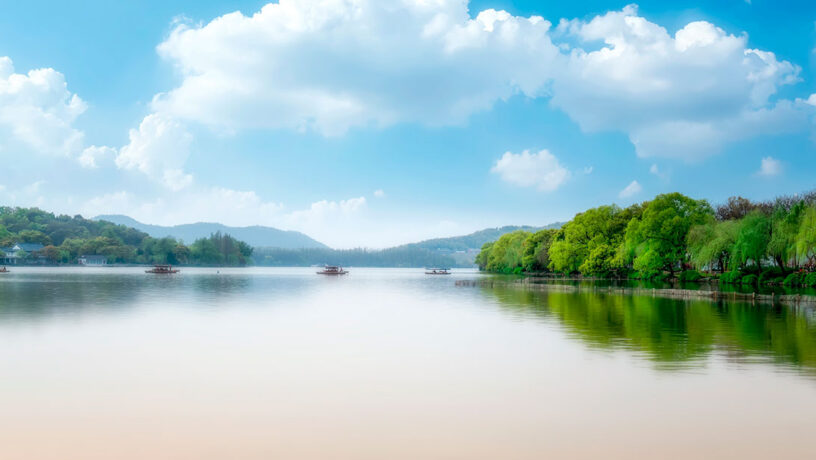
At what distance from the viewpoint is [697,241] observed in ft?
193

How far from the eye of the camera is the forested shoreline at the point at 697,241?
51.3m

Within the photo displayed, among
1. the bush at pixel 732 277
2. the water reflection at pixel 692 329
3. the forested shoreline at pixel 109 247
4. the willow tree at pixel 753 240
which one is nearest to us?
the water reflection at pixel 692 329

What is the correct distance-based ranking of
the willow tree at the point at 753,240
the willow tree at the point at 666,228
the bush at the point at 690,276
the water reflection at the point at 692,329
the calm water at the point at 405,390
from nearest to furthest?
the calm water at the point at 405,390, the water reflection at the point at 692,329, the willow tree at the point at 753,240, the willow tree at the point at 666,228, the bush at the point at 690,276

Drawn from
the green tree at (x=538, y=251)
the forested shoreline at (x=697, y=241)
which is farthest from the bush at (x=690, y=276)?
the green tree at (x=538, y=251)

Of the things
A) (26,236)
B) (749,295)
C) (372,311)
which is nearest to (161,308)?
(372,311)

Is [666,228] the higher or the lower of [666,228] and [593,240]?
the higher

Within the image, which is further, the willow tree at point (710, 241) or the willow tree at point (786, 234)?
the willow tree at point (710, 241)

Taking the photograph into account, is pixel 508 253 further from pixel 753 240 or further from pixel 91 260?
pixel 91 260

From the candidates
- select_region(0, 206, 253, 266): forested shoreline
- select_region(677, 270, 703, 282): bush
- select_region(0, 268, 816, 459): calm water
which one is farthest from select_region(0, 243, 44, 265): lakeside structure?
select_region(0, 268, 816, 459): calm water

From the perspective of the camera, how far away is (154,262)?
591ft

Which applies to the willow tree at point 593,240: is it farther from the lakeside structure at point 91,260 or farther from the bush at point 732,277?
the lakeside structure at point 91,260

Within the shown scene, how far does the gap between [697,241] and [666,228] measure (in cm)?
384

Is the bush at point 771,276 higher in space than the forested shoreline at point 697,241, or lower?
lower

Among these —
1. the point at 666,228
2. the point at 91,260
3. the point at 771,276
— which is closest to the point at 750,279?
Answer: the point at 771,276
